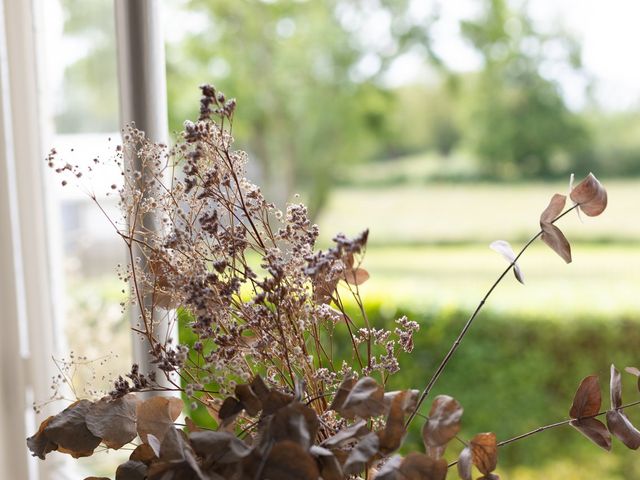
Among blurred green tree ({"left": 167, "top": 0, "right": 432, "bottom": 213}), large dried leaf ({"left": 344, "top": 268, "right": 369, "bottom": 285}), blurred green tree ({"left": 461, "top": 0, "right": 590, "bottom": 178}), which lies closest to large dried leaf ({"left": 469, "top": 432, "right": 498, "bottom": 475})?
large dried leaf ({"left": 344, "top": 268, "right": 369, "bottom": 285})

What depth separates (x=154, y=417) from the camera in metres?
0.78

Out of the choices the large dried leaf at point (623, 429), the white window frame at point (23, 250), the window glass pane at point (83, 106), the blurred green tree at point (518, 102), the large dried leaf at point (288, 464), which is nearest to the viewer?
the large dried leaf at point (288, 464)

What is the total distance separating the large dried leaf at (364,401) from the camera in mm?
646

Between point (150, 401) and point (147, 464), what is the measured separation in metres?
0.06

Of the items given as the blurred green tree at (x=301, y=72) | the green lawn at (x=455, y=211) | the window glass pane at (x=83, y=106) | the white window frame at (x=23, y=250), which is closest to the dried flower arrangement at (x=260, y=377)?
the white window frame at (x=23, y=250)

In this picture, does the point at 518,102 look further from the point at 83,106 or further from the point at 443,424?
the point at 443,424

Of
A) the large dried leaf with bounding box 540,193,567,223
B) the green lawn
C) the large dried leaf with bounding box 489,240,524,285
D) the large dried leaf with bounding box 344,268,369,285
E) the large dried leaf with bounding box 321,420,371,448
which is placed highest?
the large dried leaf with bounding box 540,193,567,223

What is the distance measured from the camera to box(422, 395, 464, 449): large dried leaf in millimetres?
664

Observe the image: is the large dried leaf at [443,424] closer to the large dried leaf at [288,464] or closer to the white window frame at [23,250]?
the large dried leaf at [288,464]

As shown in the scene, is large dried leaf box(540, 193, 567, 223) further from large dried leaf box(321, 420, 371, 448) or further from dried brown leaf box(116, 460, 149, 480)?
dried brown leaf box(116, 460, 149, 480)

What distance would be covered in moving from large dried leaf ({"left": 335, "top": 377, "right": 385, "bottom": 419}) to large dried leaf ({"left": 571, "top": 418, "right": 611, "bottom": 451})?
23 cm

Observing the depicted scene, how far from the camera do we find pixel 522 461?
3.93m

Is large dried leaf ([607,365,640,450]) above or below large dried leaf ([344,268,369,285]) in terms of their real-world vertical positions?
below

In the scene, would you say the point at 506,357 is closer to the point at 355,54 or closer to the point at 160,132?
the point at 160,132
